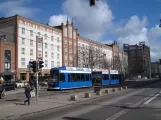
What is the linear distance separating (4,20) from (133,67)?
289 feet

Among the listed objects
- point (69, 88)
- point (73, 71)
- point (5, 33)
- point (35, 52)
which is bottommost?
point (69, 88)

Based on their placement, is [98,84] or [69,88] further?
[69,88]

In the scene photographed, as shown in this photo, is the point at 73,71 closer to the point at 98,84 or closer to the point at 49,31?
the point at 98,84

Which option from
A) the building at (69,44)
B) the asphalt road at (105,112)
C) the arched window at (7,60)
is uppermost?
the building at (69,44)

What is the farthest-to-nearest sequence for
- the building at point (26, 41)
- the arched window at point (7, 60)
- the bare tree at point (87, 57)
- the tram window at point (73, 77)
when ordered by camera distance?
the bare tree at point (87, 57), the building at point (26, 41), the arched window at point (7, 60), the tram window at point (73, 77)

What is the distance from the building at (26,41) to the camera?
59625 mm

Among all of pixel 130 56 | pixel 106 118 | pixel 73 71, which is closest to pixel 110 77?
pixel 73 71

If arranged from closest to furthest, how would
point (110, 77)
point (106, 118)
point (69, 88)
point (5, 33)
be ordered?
point (106, 118) < point (69, 88) < point (110, 77) < point (5, 33)

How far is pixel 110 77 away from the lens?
180 feet

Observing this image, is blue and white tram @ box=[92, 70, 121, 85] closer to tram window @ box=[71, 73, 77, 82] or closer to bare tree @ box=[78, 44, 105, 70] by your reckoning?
tram window @ box=[71, 73, 77, 82]

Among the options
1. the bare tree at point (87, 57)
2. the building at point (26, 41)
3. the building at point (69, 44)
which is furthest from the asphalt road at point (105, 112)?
the building at point (69, 44)

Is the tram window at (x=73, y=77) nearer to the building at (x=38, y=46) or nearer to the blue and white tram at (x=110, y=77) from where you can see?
the blue and white tram at (x=110, y=77)

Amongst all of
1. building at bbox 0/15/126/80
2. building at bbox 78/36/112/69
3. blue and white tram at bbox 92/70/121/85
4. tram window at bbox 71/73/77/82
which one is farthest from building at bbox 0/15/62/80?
tram window at bbox 71/73/77/82

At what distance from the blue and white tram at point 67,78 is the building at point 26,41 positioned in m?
21.4
